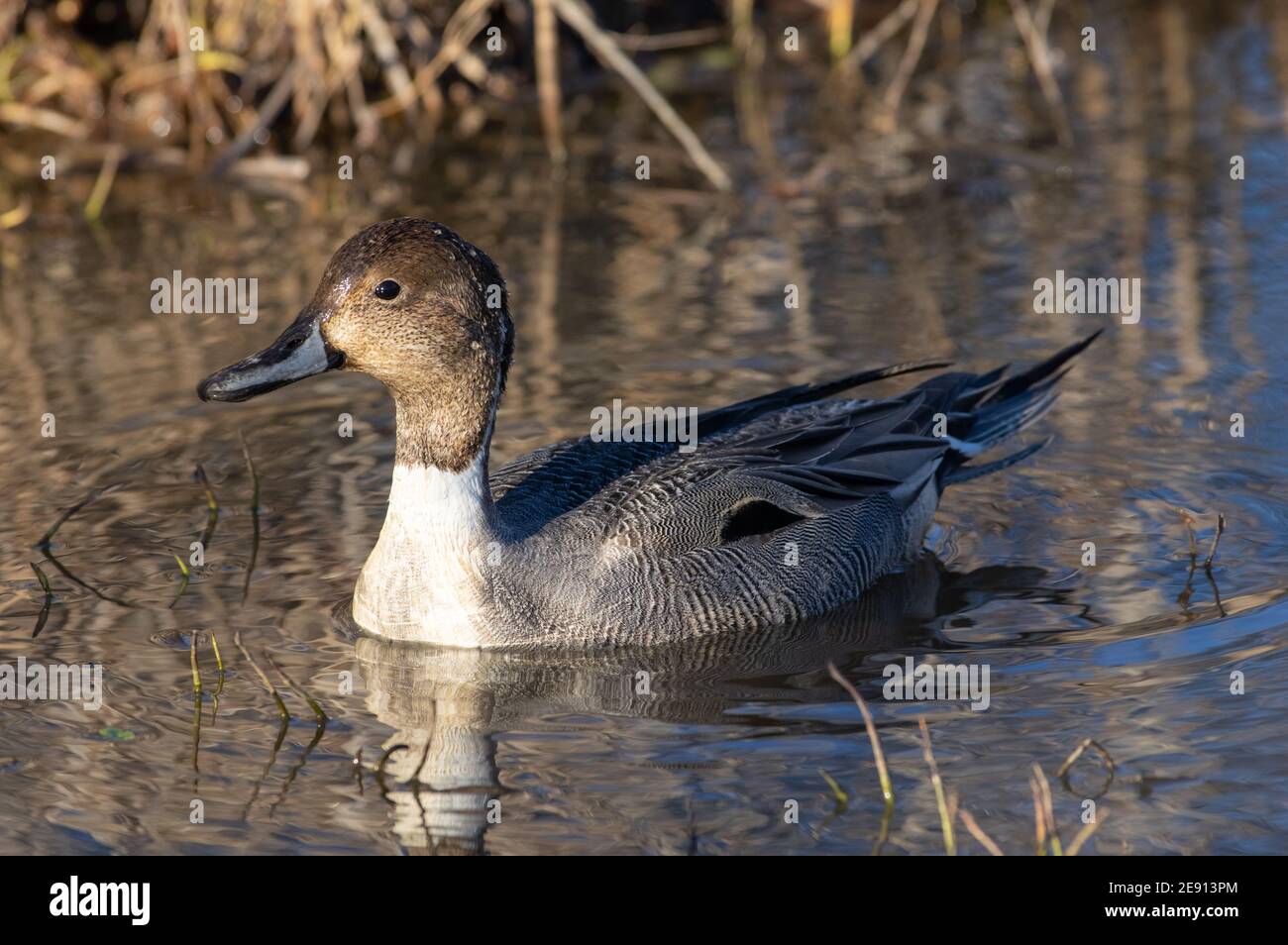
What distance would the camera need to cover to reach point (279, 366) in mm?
6125

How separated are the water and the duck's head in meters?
0.78

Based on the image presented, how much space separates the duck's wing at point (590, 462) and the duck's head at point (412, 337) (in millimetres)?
367

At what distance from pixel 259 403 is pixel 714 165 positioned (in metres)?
3.39

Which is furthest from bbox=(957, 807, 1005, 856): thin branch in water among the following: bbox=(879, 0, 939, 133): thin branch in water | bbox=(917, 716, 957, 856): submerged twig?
bbox=(879, 0, 939, 133): thin branch in water

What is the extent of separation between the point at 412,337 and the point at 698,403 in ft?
8.13

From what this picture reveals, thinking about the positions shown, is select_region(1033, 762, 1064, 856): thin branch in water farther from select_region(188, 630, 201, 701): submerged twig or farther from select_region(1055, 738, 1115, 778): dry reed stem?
select_region(188, 630, 201, 701): submerged twig

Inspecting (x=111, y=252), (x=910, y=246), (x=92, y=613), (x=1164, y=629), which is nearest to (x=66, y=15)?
(x=111, y=252)

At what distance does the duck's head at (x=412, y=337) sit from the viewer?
6160 millimetres

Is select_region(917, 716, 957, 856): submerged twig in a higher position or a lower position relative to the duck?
lower

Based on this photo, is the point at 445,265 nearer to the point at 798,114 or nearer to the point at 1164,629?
the point at 1164,629

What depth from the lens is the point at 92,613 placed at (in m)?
6.77

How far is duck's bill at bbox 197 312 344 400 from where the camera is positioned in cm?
608

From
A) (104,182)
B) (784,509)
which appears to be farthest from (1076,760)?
(104,182)

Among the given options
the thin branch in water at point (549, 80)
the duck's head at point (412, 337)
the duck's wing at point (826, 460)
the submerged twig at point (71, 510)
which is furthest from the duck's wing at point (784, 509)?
the thin branch in water at point (549, 80)
